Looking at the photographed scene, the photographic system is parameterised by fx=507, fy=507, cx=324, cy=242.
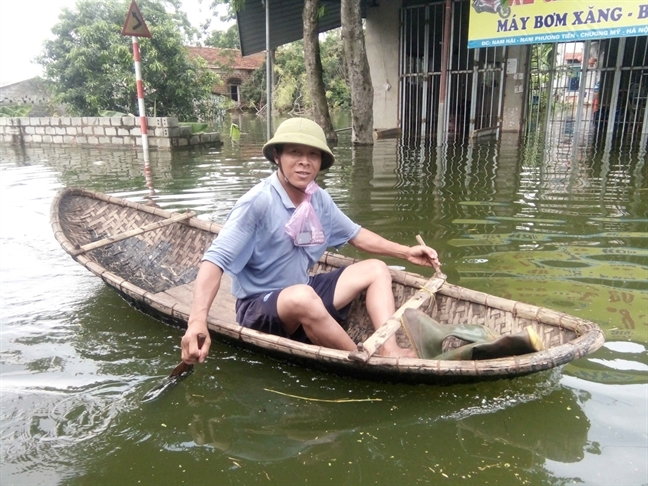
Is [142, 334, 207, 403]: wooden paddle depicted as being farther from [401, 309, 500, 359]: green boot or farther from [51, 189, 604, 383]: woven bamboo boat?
[401, 309, 500, 359]: green boot

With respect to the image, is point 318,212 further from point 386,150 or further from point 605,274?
point 386,150

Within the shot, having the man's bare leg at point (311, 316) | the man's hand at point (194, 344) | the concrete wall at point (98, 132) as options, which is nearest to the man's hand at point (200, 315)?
the man's hand at point (194, 344)

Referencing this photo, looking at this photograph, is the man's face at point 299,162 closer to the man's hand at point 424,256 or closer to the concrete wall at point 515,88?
the man's hand at point 424,256

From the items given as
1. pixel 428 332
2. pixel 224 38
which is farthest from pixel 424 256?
pixel 224 38

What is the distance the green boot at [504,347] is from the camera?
194 cm

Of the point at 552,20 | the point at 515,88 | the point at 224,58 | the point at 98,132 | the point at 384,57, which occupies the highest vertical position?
the point at 224,58

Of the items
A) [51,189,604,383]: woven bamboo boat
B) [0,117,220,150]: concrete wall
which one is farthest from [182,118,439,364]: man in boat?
[0,117,220,150]: concrete wall

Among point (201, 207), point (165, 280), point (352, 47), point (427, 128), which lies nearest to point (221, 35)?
point (427, 128)

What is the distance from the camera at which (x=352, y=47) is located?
8.39 metres

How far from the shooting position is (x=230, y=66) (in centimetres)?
2483

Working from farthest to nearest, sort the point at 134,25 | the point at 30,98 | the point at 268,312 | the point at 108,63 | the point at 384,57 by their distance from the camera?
the point at 30,98 < the point at 108,63 < the point at 384,57 < the point at 134,25 < the point at 268,312

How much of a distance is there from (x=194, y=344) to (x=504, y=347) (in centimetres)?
122

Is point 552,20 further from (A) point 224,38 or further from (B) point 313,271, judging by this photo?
(A) point 224,38

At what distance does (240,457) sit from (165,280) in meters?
1.97
